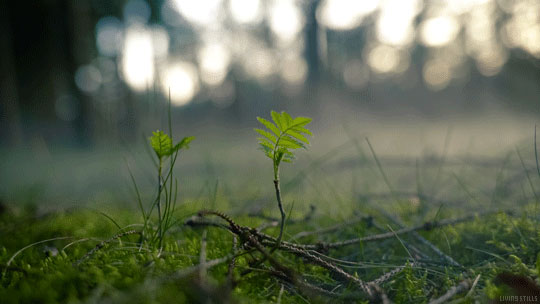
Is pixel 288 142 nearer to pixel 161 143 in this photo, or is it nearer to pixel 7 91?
pixel 161 143

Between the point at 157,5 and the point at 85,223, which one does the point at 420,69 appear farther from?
Result: the point at 85,223

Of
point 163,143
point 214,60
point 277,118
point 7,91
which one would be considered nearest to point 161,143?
point 163,143

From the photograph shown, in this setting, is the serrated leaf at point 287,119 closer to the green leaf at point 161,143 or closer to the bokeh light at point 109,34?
the green leaf at point 161,143

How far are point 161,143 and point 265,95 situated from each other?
34.3 meters

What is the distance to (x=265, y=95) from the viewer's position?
34.6 meters

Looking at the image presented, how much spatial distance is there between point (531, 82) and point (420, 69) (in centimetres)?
1446

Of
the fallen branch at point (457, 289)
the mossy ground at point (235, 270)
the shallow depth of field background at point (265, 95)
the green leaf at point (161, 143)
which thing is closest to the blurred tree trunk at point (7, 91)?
the shallow depth of field background at point (265, 95)

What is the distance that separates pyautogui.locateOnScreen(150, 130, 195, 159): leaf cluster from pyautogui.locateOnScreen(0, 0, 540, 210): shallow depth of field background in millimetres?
175

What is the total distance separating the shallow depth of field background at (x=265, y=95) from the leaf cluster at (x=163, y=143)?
0.18 metres

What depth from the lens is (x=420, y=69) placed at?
3506 centimetres

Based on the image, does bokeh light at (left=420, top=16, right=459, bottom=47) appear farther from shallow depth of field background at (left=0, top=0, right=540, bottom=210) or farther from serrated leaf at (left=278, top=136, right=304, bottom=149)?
serrated leaf at (left=278, top=136, right=304, bottom=149)

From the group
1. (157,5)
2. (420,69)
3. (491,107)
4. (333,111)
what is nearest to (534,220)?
(333,111)

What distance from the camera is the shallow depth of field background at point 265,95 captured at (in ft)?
11.1

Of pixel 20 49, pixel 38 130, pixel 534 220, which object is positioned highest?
pixel 20 49
